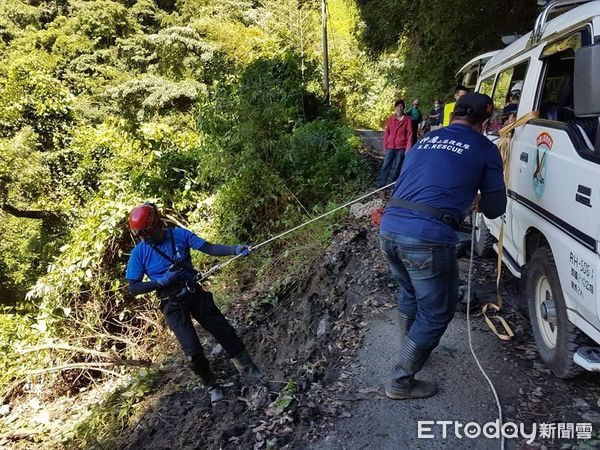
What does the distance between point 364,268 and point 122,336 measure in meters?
4.54

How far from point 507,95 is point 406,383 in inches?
125

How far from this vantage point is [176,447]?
3.67 metres

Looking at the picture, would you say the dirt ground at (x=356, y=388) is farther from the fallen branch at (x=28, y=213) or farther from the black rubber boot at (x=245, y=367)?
the fallen branch at (x=28, y=213)

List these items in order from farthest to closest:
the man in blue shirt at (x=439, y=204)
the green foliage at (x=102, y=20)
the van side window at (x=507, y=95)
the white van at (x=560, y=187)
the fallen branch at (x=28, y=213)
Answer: the green foliage at (x=102, y=20) → the fallen branch at (x=28, y=213) → the van side window at (x=507, y=95) → the man in blue shirt at (x=439, y=204) → the white van at (x=560, y=187)

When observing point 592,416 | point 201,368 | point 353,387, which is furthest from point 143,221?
point 592,416

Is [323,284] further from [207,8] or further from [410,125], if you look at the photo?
[207,8]

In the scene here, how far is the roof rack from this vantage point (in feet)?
Answer: 11.0

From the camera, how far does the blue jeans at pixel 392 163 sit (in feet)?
27.0

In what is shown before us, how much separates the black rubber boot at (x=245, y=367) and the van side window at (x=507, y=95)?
3533 millimetres

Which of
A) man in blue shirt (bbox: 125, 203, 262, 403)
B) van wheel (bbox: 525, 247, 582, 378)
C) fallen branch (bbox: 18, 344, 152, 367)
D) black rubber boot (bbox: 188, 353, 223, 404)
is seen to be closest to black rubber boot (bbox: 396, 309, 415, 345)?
van wheel (bbox: 525, 247, 582, 378)

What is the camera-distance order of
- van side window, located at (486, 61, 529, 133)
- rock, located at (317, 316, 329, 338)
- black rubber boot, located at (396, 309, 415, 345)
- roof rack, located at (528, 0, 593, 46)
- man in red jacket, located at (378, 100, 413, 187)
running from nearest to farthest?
1. black rubber boot, located at (396, 309, 415, 345)
2. roof rack, located at (528, 0, 593, 46)
3. van side window, located at (486, 61, 529, 133)
4. rock, located at (317, 316, 329, 338)
5. man in red jacket, located at (378, 100, 413, 187)

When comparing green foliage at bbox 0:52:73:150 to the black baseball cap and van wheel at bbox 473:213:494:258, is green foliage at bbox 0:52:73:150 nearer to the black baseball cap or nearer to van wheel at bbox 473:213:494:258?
van wheel at bbox 473:213:494:258

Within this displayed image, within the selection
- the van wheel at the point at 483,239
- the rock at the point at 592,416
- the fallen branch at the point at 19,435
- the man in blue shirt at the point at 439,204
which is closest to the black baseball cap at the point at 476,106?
the man in blue shirt at the point at 439,204

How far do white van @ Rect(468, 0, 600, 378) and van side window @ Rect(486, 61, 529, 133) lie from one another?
45mm
